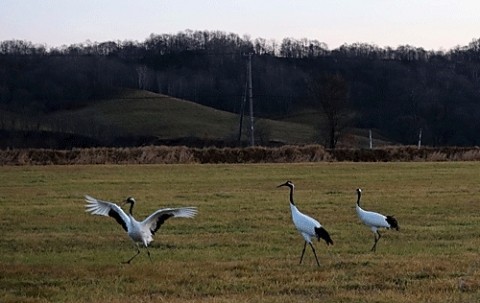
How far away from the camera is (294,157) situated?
51531 millimetres

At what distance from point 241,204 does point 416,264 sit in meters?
11.2

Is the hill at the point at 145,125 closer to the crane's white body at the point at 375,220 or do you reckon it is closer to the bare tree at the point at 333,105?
the bare tree at the point at 333,105

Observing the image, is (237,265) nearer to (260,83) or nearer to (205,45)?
(260,83)

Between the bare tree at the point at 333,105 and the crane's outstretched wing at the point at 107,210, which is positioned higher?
the bare tree at the point at 333,105

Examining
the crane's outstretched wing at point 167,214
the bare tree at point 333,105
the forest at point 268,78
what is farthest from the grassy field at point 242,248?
the forest at point 268,78

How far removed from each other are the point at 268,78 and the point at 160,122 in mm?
25096

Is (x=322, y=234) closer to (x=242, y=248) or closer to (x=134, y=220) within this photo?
(x=242, y=248)

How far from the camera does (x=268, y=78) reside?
126 meters

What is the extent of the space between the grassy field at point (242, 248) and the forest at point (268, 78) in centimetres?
5721

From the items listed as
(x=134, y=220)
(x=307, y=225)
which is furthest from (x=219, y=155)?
(x=307, y=225)

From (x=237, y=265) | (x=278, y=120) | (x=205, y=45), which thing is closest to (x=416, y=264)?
(x=237, y=265)

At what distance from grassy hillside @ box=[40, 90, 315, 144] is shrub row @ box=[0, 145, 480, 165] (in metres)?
38.3

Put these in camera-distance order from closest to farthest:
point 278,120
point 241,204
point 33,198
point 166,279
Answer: point 166,279 → point 241,204 → point 33,198 → point 278,120

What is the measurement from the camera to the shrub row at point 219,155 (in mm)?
50094
